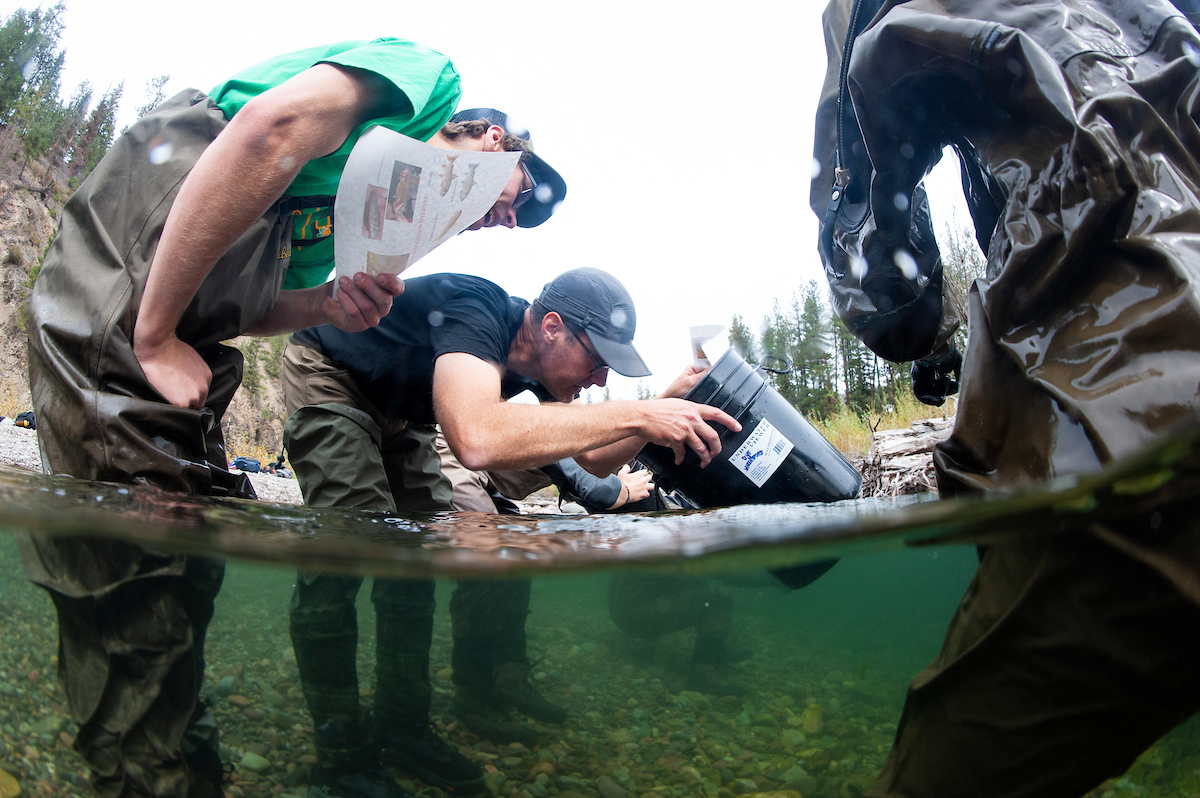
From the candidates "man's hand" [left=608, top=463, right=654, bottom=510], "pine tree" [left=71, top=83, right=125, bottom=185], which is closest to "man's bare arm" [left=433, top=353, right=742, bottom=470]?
"man's hand" [left=608, top=463, right=654, bottom=510]

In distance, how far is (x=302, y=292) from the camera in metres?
1.81

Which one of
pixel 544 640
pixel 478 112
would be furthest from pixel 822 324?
pixel 544 640

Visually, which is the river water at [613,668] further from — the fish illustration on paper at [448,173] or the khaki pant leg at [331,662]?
the fish illustration on paper at [448,173]

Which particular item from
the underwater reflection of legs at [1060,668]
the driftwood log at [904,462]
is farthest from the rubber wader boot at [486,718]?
the driftwood log at [904,462]

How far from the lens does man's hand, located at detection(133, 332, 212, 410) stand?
134cm

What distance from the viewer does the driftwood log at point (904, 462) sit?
2898 mm

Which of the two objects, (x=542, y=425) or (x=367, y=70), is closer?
(x=367, y=70)

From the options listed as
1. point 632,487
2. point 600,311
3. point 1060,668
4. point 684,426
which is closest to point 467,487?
point 632,487

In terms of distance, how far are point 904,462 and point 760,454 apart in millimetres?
1678

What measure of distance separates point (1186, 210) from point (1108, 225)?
9 cm

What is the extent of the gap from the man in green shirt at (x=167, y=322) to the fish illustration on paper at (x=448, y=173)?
123mm

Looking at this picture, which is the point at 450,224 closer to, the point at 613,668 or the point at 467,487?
the point at 613,668

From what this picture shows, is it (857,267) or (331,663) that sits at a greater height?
(857,267)

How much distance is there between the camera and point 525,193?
8.09ft
